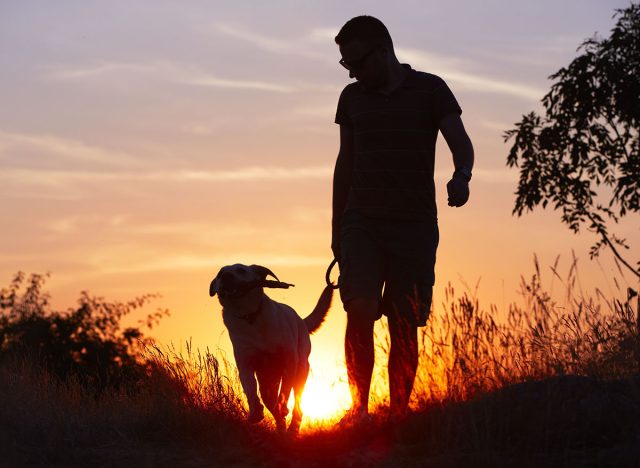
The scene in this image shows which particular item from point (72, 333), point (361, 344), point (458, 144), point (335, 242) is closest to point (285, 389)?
point (361, 344)

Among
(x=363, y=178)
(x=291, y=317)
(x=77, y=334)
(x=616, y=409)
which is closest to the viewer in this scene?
(x=616, y=409)

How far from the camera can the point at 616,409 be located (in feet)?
18.5

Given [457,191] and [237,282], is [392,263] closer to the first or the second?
[457,191]

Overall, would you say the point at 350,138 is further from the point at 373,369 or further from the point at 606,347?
the point at 606,347

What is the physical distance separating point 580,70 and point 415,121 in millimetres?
13505

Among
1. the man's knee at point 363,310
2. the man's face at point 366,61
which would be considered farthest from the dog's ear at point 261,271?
the man's face at point 366,61

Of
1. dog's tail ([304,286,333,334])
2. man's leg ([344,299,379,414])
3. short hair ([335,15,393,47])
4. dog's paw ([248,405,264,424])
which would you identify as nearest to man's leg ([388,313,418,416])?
man's leg ([344,299,379,414])

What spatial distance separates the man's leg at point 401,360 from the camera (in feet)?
21.3

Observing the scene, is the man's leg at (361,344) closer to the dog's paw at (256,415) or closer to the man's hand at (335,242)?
the man's hand at (335,242)

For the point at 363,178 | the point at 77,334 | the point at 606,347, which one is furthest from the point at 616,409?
the point at 77,334

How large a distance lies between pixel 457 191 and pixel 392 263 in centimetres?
71

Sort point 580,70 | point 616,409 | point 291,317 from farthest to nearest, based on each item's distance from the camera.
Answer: point 580,70 → point 291,317 → point 616,409

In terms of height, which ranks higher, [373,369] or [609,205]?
[609,205]

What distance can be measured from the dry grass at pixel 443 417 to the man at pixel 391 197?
22 cm
